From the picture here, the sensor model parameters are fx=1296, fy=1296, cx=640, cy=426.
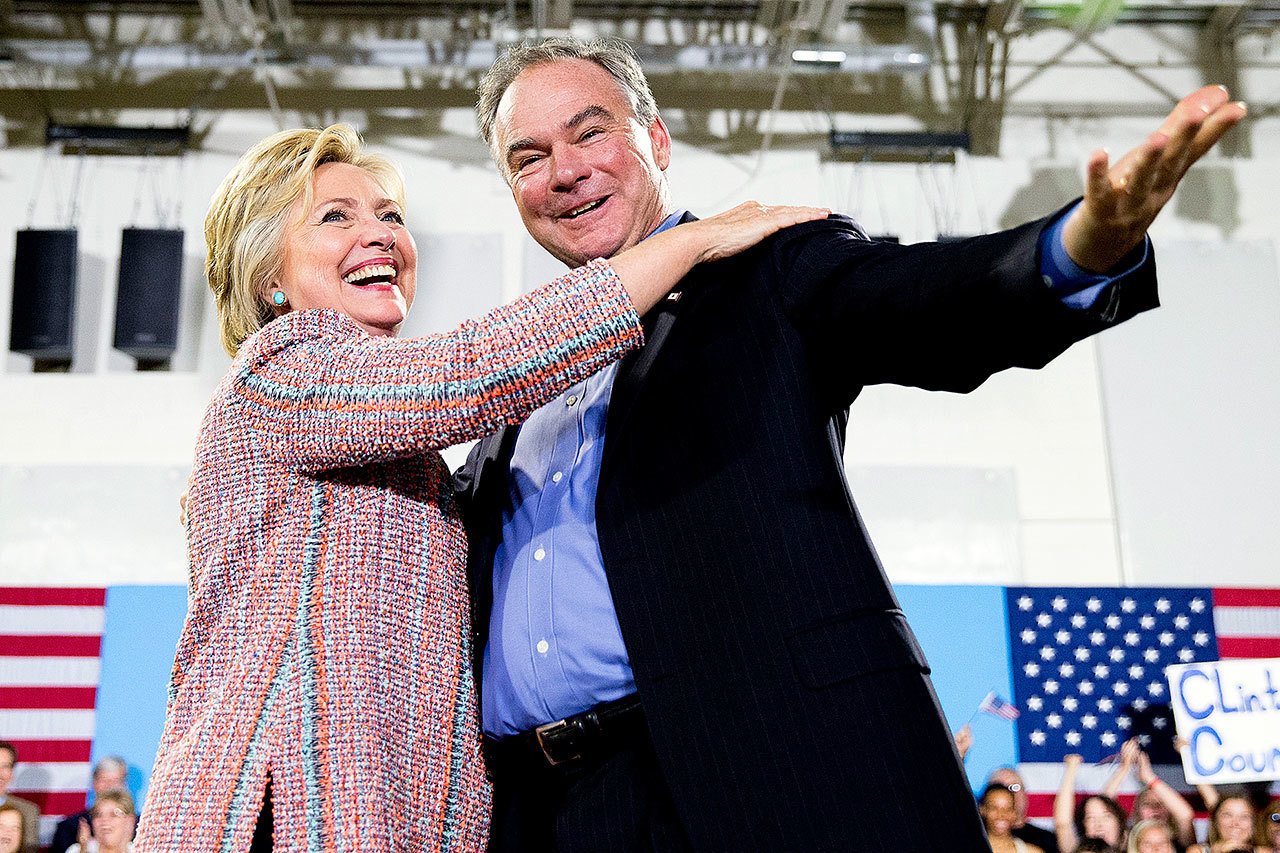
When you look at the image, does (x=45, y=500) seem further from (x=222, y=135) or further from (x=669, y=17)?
(x=669, y=17)

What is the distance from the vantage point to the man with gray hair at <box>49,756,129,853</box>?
6.34 meters

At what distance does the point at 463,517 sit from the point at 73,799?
585 centimetres

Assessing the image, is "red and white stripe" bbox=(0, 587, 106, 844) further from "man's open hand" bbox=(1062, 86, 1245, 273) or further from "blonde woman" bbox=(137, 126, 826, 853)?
"man's open hand" bbox=(1062, 86, 1245, 273)

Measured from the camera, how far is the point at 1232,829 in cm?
633

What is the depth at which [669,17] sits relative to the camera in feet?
29.9

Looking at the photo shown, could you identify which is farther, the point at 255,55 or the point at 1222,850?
the point at 255,55

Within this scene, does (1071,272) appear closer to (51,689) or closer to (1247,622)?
(51,689)

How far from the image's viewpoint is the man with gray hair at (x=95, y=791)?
634 centimetres

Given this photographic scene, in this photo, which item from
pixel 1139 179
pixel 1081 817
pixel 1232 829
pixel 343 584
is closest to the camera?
pixel 1139 179

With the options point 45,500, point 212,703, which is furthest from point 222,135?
point 212,703

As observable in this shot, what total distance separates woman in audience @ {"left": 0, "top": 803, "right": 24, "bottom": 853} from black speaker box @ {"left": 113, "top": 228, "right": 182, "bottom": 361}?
282cm

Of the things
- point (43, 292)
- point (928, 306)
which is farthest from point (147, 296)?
point (928, 306)

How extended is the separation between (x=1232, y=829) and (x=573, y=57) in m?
5.74

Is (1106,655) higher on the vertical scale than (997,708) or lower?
higher
